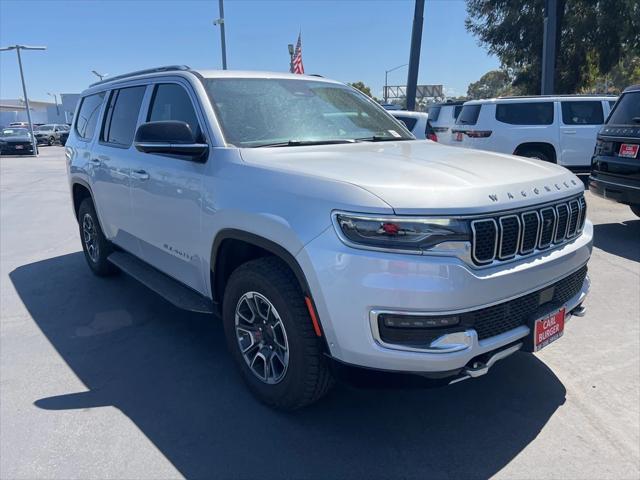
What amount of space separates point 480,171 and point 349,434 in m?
1.63

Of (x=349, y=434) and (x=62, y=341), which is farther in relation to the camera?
Result: (x=62, y=341)

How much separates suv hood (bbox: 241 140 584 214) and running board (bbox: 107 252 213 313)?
1.12 meters

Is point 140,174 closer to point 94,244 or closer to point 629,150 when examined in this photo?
point 94,244

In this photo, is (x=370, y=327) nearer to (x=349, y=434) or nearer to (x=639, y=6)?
(x=349, y=434)

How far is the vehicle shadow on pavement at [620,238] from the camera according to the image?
655 centimetres

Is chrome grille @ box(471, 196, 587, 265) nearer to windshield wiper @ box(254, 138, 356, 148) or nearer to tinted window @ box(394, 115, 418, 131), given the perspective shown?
windshield wiper @ box(254, 138, 356, 148)

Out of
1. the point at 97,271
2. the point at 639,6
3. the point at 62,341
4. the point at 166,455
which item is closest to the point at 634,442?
the point at 166,455

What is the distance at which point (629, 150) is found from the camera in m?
6.75

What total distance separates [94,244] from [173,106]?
2.49 metres

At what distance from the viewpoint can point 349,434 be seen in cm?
297

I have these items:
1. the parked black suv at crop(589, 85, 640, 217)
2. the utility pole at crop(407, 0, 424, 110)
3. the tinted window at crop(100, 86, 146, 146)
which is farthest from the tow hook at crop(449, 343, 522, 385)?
the utility pole at crop(407, 0, 424, 110)

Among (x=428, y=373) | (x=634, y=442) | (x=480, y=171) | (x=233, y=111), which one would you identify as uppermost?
(x=233, y=111)

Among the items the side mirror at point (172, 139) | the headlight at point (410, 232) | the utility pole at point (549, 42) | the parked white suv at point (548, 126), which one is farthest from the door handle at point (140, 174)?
the utility pole at point (549, 42)

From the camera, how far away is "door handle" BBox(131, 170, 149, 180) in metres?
4.11
